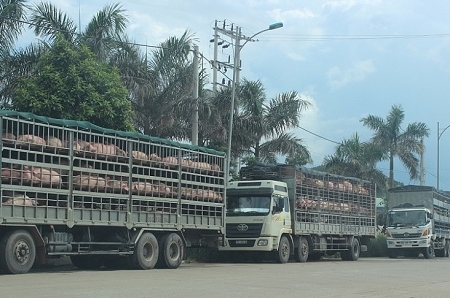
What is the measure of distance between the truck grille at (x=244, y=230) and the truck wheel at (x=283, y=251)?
3.73 ft

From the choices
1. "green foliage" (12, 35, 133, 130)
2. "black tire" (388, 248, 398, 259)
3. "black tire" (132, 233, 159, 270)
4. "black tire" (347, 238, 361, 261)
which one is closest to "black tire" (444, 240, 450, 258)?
"black tire" (388, 248, 398, 259)

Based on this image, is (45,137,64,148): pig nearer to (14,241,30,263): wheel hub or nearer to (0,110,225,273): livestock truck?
(0,110,225,273): livestock truck

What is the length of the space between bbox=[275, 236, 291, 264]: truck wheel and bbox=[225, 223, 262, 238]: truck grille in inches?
44.8

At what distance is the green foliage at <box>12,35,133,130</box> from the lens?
2122 cm

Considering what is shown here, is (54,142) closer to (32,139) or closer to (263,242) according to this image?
(32,139)

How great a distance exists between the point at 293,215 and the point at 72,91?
30.2 ft

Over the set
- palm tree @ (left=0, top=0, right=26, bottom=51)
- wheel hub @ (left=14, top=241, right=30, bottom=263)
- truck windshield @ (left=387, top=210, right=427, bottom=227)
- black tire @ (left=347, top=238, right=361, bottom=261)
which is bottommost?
black tire @ (left=347, top=238, right=361, bottom=261)

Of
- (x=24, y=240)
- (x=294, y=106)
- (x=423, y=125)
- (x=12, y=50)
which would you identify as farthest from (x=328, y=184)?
(x=423, y=125)

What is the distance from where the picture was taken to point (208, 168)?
21.1 metres

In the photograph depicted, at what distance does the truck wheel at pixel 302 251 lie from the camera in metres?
25.5

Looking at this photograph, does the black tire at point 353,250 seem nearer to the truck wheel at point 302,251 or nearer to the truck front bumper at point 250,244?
the truck wheel at point 302,251

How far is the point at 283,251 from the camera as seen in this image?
24.2 metres

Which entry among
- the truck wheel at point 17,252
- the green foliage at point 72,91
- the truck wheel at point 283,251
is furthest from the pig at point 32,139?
the truck wheel at point 283,251

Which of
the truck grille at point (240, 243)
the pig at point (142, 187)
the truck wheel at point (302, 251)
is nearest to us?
the pig at point (142, 187)
